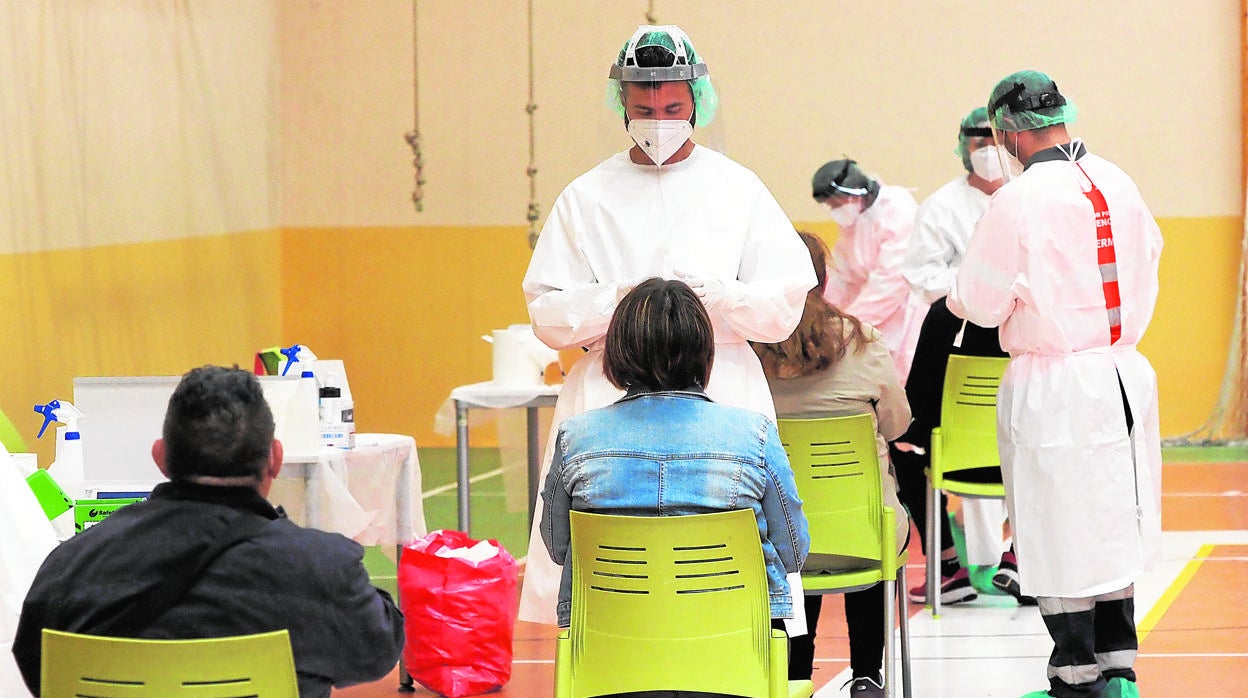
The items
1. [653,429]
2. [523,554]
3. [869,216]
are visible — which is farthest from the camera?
[869,216]

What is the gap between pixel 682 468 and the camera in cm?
227

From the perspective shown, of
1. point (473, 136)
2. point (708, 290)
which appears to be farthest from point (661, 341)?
point (473, 136)

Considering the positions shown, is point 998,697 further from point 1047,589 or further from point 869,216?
point 869,216

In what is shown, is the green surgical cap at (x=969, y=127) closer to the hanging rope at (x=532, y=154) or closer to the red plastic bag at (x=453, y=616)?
the red plastic bag at (x=453, y=616)

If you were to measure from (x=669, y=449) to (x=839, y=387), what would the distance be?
1.30 metres

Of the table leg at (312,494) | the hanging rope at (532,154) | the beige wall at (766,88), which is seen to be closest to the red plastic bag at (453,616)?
the table leg at (312,494)

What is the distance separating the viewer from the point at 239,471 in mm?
1882

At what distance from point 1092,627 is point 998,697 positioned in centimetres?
50

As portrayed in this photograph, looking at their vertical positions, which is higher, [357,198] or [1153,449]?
[357,198]

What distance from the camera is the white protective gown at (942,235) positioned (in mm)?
5293

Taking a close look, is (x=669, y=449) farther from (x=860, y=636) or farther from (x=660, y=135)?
(x=860, y=636)

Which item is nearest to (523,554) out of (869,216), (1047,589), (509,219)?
(869,216)

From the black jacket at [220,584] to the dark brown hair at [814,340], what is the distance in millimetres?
1764

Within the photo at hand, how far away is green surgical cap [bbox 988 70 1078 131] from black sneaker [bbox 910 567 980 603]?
187 cm
